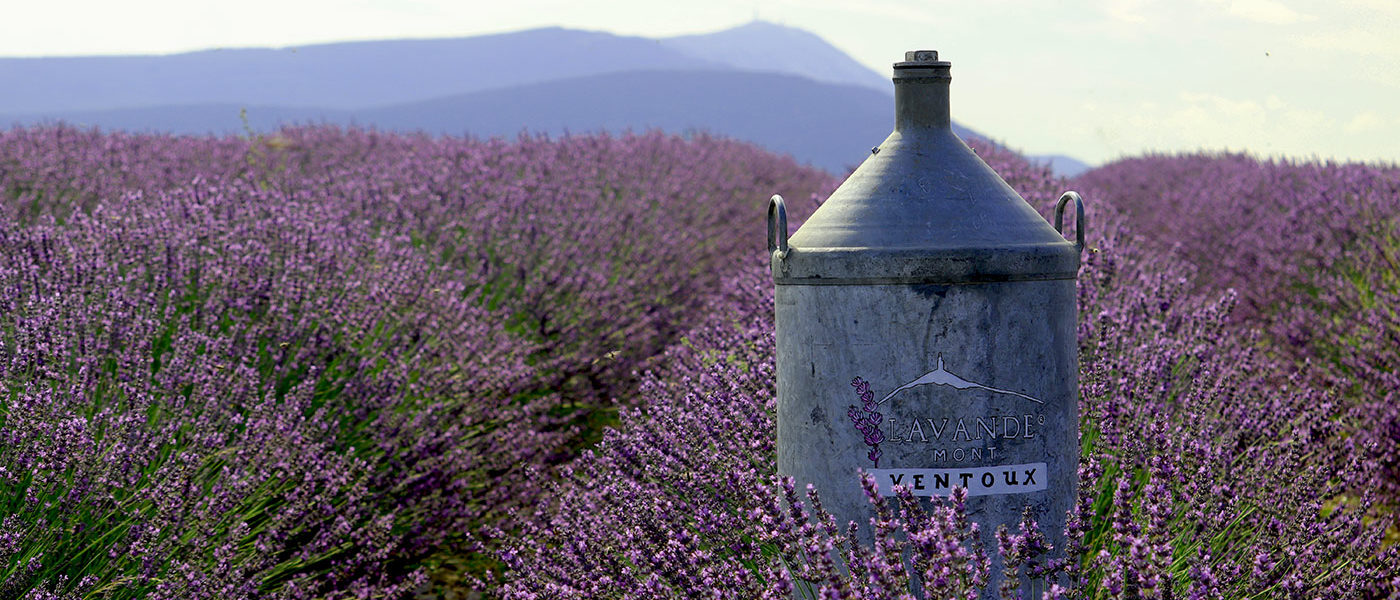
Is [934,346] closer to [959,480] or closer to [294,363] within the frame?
[959,480]

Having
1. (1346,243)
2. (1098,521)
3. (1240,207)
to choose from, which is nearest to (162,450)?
(1098,521)

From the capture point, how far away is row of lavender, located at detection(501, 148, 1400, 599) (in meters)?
→ 2.25

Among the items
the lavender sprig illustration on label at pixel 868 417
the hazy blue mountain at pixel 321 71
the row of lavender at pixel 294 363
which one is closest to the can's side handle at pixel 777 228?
the lavender sprig illustration on label at pixel 868 417

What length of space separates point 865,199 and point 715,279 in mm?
5480

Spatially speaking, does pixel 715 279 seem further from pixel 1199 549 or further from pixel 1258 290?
pixel 1199 549

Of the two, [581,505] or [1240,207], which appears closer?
[581,505]

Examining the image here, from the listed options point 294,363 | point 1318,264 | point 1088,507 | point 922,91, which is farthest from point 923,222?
point 1318,264

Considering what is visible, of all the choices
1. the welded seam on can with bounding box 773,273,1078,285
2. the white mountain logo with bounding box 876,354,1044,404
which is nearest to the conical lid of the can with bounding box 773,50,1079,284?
the welded seam on can with bounding box 773,273,1078,285

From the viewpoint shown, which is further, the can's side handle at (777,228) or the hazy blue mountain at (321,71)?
the hazy blue mountain at (321,71)

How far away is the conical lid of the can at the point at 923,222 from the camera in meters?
2.62

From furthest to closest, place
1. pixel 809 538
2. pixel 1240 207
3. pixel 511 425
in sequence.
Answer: pixel 1240 207, pixel 511 425, pixel 809 538

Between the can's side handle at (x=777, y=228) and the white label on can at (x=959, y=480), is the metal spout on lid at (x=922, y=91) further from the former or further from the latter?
the white label on can at (x=959, y=480)

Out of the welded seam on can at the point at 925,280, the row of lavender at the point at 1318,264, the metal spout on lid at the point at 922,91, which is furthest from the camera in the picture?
the row of lavender at the point at 1318,264

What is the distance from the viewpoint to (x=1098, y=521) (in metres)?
3.23
